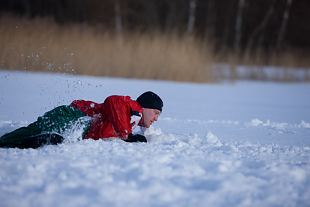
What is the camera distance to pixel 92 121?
399cm

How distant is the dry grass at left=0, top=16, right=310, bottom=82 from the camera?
9039 millimetres

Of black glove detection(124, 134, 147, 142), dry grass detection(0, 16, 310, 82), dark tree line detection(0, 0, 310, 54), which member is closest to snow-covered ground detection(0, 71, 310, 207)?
black glove detection(124, 134, 147, 142)

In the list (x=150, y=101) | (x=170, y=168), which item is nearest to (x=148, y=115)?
(x=150, y=101)

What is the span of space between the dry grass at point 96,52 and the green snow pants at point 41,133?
5342 mm

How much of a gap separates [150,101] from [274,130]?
193 centimetres

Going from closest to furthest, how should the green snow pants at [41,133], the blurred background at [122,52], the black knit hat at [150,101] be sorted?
the green snow pants at [41,133] < the black knit hat at [150,101] < the blurred background at [122,52]

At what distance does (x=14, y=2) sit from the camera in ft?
70.6

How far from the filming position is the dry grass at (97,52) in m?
9.04

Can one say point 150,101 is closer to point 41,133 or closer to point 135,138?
point 135,138

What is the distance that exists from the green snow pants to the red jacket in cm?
16

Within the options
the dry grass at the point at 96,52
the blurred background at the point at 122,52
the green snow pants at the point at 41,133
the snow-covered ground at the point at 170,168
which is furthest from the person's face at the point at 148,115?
the dry grass at the point at 96,52

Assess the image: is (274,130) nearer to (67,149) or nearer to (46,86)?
(67,149)

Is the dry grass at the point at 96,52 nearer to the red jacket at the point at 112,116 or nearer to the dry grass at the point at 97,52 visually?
the dry grass at the point at 97,52

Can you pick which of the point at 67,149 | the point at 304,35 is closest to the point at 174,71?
the point at 67,149
